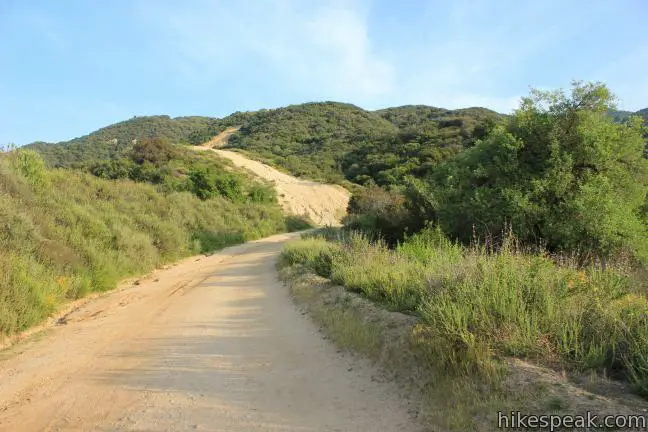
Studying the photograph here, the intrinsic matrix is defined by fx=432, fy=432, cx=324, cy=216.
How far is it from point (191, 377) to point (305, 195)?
38.7m

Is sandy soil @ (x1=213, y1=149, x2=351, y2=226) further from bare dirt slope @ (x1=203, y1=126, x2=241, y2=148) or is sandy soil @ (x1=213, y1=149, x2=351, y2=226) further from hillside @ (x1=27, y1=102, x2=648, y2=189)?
bare dirt slope @ (x1=203, y1=126, x2=241, y2=148)

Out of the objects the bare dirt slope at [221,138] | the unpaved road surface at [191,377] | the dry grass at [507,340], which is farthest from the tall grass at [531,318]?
the bare dirt slope at [221,138]

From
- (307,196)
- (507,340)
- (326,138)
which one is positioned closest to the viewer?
(507,340)

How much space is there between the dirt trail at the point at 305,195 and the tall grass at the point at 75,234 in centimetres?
1438

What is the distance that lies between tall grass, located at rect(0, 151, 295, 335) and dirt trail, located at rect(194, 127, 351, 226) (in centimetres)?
1438

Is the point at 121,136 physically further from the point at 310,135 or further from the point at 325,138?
the point at 325,138

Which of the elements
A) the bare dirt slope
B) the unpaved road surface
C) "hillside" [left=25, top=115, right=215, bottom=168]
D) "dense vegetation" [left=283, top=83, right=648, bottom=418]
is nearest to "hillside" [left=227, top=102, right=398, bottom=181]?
the bare dirt slope

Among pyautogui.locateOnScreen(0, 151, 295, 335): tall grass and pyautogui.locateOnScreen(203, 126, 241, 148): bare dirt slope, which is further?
pyautogui.locateOnScreen(203, 126, 241, 148): bare dirt slope

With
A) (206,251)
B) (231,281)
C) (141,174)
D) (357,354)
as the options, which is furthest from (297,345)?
(141,174)

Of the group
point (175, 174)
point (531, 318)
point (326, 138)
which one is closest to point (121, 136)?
point (326, 138)

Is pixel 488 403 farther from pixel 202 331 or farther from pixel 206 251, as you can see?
pixel 206 251

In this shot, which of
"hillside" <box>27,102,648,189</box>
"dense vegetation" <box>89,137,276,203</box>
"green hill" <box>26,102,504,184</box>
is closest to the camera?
"dense vegetation" <box>89,137,276,203</box>

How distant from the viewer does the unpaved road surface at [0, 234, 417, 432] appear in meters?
4.43

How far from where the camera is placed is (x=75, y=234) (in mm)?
13000
